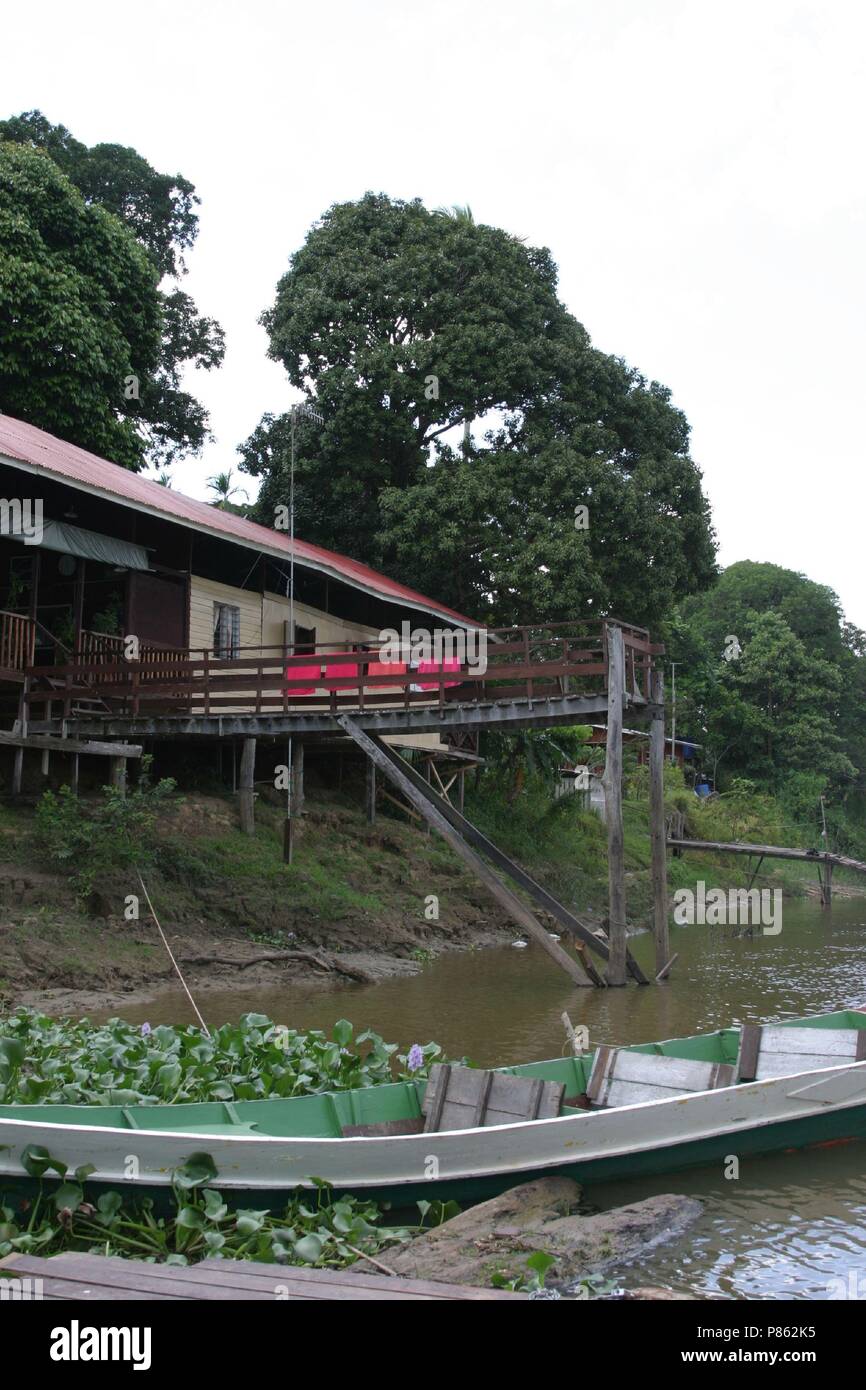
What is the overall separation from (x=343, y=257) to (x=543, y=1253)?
31637mm

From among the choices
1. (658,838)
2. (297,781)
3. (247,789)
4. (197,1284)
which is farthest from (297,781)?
(197,1284)

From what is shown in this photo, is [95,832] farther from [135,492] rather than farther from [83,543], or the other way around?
[135,492]

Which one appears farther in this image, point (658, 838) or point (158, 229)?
point (158, 229)

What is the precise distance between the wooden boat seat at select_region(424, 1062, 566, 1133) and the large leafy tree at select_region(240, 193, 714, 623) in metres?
21.6

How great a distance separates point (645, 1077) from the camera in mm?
8992

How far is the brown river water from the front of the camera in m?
7.29

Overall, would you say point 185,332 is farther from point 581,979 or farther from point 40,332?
point 581,979

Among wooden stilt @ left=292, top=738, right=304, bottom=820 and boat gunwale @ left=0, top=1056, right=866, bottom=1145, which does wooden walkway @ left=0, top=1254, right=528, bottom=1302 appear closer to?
boat gunwale @ left=0, top=1056, right=866, bottom=1145

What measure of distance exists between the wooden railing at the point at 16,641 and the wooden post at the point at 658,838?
9.66 meters

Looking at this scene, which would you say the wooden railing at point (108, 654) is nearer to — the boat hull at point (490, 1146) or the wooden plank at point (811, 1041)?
the wooden plank at point (811, 1041)

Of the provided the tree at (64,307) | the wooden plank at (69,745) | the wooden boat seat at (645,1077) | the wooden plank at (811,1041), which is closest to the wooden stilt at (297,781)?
the wooden plank at (69,745)

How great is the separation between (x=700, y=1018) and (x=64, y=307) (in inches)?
891
